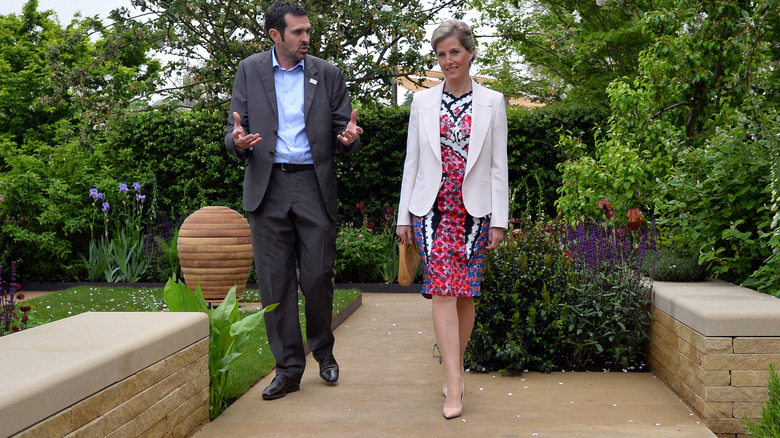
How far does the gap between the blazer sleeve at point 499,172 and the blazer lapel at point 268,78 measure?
127 centimetres

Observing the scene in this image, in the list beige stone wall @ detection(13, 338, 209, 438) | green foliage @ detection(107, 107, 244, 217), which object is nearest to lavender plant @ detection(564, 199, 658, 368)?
beige stone wall @ detection(13, 338, 209, 438)

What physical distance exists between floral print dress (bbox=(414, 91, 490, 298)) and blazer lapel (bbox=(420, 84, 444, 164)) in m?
0.05

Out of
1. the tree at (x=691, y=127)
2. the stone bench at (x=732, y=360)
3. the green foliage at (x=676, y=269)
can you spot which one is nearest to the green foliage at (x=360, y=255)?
the tree at (x=691, y=127)

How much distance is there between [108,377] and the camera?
2.75 meters

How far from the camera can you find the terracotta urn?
305 inches

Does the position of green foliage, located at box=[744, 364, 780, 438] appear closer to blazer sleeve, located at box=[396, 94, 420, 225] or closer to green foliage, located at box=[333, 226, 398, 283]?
blazer sleeve, located at box=[396, 94, 420, 225]

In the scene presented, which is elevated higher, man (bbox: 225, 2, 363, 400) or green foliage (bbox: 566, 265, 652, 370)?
man (bbox: 225, 2, 363, 400)

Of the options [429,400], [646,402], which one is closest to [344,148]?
[429,400]

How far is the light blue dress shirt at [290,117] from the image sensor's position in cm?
450

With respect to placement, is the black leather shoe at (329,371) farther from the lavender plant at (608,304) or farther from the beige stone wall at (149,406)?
the lavender plant at (608,304)

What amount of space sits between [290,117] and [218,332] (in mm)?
1311

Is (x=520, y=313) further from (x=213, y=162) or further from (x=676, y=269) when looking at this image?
(x=213, y=162)

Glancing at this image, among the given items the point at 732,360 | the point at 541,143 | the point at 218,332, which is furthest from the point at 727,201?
the point at 541,143

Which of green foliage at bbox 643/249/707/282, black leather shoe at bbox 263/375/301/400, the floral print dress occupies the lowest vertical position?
black leather shoe at bbox 263/375/301/400
